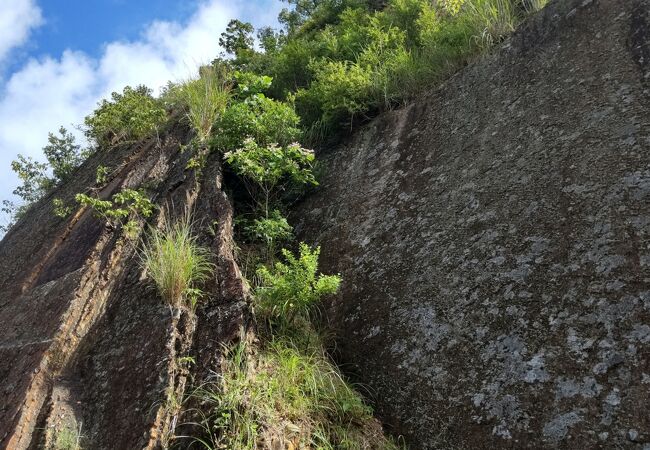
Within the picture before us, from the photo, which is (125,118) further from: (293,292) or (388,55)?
(293,292)

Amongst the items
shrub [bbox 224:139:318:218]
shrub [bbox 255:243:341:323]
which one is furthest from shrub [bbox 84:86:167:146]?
shrub [bbox 255:243:341:323]

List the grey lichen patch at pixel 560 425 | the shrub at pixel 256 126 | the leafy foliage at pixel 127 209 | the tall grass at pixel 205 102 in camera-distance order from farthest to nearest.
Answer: the tall grass at pixel 205 102 < the shrub at pixel 256 126 < the leafy foliage at pixel 127 209 < the grey lichen patch at pixel 560 425

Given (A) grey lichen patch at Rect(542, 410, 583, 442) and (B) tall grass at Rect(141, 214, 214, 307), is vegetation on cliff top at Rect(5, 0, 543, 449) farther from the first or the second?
(A) grey lichen patch at Rect(542, 410, 583, 442)

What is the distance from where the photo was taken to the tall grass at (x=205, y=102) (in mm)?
6270

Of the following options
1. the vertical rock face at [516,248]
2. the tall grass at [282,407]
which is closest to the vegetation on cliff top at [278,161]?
the tall grass at [282,407]

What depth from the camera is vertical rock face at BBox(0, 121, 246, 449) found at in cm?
337

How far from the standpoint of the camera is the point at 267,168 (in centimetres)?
537

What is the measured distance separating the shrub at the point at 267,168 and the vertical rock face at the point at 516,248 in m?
0.48

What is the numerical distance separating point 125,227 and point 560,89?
4.12m

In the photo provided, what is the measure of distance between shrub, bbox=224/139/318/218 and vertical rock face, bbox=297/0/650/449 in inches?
18.8

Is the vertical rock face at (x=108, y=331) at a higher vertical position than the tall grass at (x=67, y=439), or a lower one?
higher

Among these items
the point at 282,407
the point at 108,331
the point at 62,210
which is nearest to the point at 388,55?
the point at 108,331

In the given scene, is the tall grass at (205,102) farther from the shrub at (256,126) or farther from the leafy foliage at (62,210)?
the leafy foliage at (62,210)

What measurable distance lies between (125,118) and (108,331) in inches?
222
